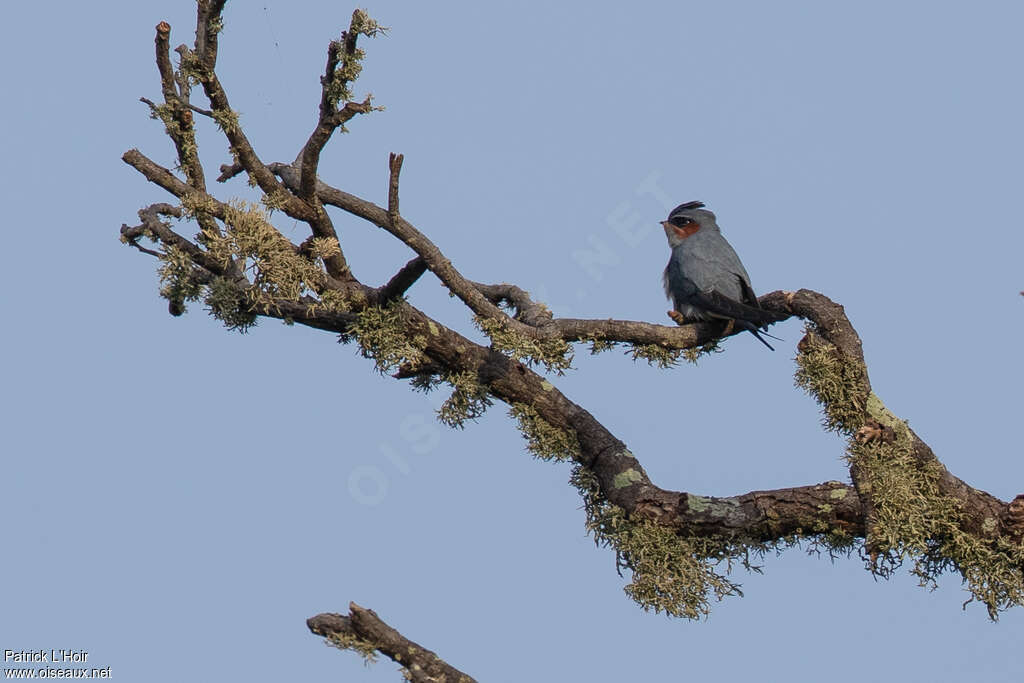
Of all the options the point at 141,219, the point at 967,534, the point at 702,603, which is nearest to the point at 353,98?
the point at 141,219

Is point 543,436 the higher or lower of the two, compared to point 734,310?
lower

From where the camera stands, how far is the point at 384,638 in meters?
4.61

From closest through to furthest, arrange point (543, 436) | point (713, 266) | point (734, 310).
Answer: point (543, 436)
point (734, 310)
point (713, 266)

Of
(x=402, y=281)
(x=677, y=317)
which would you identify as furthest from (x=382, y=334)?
(x=677, y=317)

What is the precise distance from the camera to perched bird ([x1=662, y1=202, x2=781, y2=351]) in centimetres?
630

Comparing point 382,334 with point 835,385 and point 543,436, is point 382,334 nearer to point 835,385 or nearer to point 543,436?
point 543,436

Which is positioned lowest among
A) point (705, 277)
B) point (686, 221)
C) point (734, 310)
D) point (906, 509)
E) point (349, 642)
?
point (349, 642)

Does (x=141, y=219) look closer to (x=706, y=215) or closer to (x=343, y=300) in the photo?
(x=343, y=300)

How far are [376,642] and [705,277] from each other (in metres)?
3.35

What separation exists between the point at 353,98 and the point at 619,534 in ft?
7.85

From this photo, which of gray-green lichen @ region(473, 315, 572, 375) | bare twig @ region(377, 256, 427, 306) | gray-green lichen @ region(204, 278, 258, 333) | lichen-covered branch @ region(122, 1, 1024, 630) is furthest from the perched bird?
gray-green lichen @ region(204, 278, 258, 333)

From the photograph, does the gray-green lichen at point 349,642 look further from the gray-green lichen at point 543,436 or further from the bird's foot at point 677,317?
the bird's foot at point 677,317

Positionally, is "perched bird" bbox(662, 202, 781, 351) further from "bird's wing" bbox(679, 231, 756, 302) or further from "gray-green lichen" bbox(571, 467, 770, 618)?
"gray-green lichen" bbox(571, 467, 770, 618)

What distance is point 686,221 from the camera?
26.5 feet
